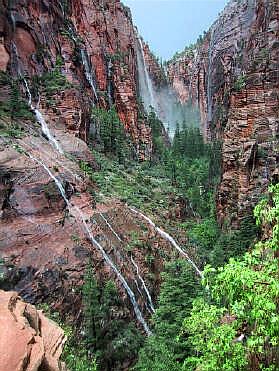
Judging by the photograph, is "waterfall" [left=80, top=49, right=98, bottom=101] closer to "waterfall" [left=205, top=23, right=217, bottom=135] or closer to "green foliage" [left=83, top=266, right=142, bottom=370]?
"green foliage" [left=83, top=266, right=142, bottom=370]

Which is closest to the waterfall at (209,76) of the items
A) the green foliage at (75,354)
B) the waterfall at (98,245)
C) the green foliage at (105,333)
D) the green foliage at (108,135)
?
the green foliage at (108,135)

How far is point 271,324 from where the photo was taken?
5.33 m

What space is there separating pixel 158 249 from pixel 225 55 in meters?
53.3

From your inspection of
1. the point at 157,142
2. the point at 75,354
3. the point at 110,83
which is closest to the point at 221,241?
the point at 75,354

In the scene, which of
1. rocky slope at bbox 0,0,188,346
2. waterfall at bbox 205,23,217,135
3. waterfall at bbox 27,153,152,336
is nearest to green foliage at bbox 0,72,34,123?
rocky slope at bbox 0,0,188,346

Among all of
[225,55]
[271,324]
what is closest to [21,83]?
[271,324]

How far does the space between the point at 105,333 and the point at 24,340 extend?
827cm

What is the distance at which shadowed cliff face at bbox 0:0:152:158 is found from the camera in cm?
3095

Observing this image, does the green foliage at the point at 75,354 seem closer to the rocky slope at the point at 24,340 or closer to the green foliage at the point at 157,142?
the rocky slope at the point at 24,340

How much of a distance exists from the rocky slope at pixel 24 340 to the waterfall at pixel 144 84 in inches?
2461

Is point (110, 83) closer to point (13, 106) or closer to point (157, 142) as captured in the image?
point (157, 142)

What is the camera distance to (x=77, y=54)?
127 ft

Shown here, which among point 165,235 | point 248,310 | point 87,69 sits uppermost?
point 87,69

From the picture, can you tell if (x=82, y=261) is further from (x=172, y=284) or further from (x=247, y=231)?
(x=247, y=231)
